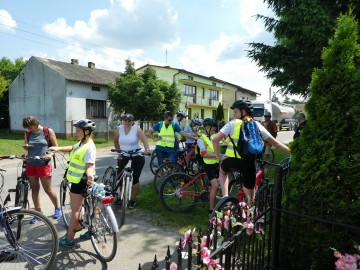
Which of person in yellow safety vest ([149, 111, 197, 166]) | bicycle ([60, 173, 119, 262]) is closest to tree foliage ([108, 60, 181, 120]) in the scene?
person in yellow safety vest ([149, 111, 197, 166])

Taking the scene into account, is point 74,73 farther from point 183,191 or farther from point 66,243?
point 66,243

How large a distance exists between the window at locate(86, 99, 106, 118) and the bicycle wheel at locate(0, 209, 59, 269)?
2275cm

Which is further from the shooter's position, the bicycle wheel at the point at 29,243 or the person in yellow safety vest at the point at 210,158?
the person in yellow safety vest at the point at 210,158

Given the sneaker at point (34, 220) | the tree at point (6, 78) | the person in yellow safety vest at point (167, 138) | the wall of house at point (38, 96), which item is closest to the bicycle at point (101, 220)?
the sneaker at point (34, 220)

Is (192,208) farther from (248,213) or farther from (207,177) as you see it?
(248,213)

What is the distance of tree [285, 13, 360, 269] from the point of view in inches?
103

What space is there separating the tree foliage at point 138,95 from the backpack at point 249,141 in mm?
20043

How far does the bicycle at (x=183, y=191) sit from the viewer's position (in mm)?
5453

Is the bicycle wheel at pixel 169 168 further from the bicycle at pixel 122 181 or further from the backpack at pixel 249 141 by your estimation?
the backpack at pixel 249 141

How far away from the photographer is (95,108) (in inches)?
1024

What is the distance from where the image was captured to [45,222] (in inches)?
125

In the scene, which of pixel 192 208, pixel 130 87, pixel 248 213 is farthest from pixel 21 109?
pixel 248 213

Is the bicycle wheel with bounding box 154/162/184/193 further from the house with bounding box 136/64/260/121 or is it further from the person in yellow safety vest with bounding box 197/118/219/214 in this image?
the house with bounding box 136/64/260/121

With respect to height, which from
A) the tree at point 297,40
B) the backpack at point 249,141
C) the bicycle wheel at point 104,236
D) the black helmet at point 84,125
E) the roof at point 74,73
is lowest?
the bicycle wheel at point 104,236
